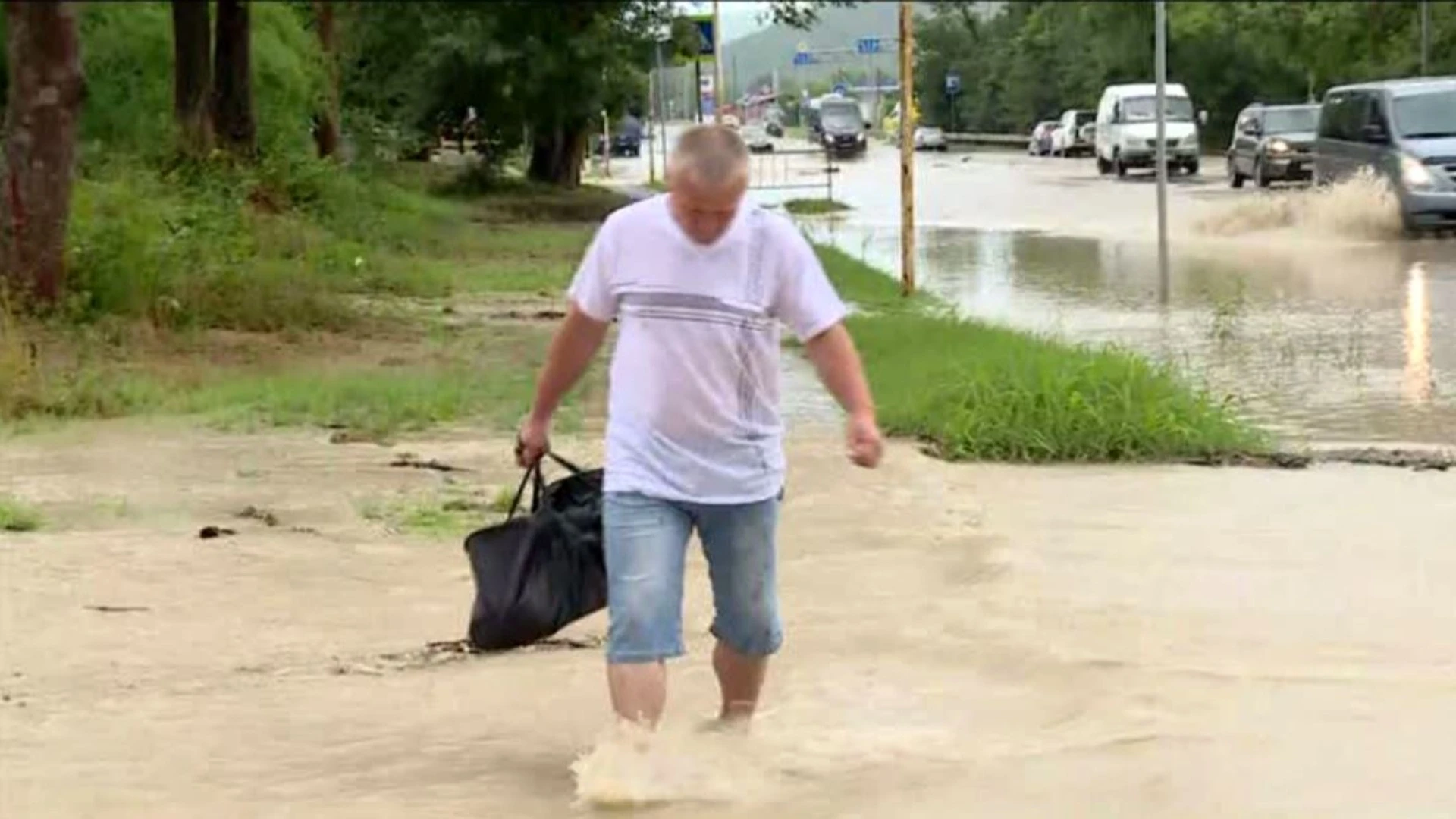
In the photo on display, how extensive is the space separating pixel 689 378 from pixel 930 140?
234ft

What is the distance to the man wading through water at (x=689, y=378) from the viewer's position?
496 centimetres

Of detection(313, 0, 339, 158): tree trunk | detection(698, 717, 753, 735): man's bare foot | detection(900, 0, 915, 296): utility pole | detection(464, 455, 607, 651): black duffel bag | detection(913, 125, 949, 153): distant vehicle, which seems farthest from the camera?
detection(913, 125, 949, 153): distant vehicle

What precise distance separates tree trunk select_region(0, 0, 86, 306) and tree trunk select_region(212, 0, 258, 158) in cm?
1017

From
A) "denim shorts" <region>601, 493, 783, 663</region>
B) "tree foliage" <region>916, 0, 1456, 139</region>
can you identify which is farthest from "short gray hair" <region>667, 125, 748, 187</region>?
"tree foliage" <region>916, 0, 1456, 139</region>

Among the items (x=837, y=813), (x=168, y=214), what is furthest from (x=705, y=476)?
(x=168, y=214)

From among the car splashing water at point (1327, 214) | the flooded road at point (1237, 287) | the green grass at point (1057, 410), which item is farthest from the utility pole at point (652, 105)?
the green grass at point (1057, 410)

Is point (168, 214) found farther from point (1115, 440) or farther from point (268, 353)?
point (1115, 440)

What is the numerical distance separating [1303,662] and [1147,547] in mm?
1806

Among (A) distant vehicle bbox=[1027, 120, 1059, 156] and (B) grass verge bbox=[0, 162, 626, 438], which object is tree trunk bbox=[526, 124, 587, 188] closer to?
(A) distant vehicle bbox=[1027, 120, 1059, 156]

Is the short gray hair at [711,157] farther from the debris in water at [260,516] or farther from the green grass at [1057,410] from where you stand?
the green grass at [1057,410]

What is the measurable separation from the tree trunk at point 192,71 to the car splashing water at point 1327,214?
12.8 meters

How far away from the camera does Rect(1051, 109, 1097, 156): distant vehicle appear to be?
64688mm

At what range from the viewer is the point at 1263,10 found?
206 ft

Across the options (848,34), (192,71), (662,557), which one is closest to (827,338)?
(662,557)
